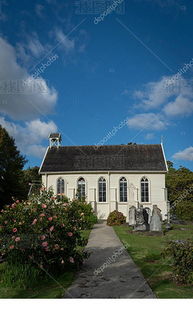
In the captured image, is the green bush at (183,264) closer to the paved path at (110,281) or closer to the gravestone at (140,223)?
the paved path at (110,281)

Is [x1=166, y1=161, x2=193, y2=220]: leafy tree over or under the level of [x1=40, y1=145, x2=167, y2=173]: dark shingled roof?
under

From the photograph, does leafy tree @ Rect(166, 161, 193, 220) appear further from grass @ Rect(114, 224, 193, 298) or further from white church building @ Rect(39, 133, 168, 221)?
grass @ Rect(114, 224, 193, 298)

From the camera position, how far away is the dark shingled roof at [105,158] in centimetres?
2439

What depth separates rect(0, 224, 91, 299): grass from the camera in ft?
14.4

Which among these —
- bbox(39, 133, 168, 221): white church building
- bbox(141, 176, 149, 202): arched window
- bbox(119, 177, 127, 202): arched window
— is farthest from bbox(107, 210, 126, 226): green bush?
bbox(141, 176, 149, 202): arched window

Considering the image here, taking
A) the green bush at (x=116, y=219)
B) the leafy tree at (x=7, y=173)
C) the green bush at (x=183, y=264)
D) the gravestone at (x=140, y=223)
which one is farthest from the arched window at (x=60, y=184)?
the green bush at (x=183, y=264)

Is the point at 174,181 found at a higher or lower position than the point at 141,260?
higher

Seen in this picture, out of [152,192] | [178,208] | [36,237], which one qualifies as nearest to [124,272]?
[36,237]

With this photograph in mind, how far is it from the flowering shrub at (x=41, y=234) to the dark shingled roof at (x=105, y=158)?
18.4 m

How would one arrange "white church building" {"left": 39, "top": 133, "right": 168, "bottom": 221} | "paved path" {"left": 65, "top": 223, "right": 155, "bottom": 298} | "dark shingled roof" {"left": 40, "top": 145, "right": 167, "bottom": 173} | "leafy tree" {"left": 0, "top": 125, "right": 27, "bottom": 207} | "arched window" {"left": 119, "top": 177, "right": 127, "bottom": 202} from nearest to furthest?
"paved path" {"left": 65, "top": 223, "right": 155, "bottom": 298} → "leafy tree" {"left": 0, "top": 125, "right": 27, "bottom": 207} → "white church building" {"left": 39, "top": 133, "right": 168, "bottom": 221} → "arched window" {"left": 119, "top": 177, "right": 127, "bottom": 202} → "dark shingled roof" {"left": 40, "top": 145, "right": 167, "bottom": 173}

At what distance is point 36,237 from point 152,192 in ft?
64.9

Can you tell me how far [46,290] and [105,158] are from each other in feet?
68.9
